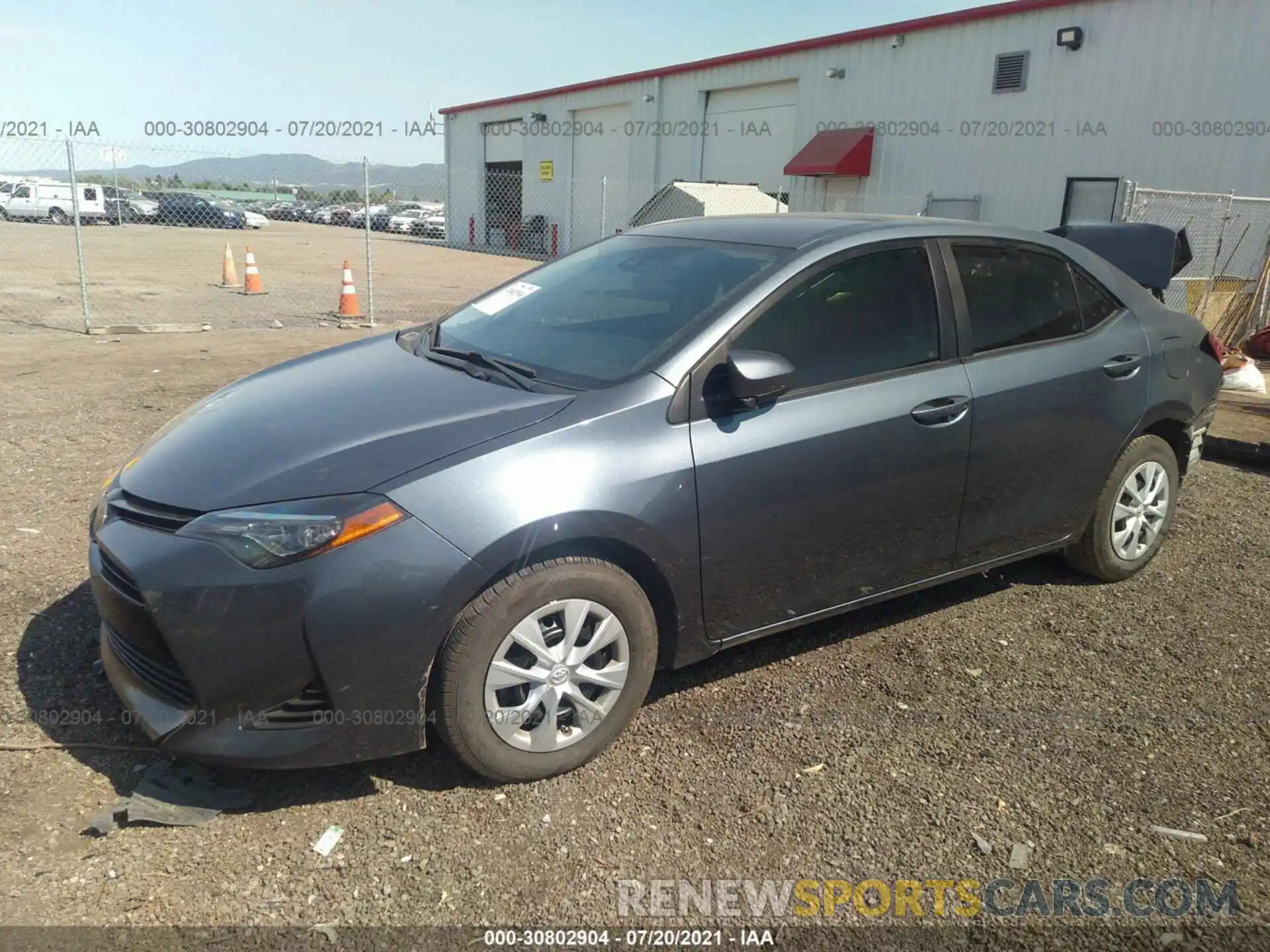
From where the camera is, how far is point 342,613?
2453 millimetres

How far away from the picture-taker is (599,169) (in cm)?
3088

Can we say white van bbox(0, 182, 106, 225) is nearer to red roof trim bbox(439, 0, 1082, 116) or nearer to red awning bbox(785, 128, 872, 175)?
red roof trim bbox(439, 0, 1082, 116)

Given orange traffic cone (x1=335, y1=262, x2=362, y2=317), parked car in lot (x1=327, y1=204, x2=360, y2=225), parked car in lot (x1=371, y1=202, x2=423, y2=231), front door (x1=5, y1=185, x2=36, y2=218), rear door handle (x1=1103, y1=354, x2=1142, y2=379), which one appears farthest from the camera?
parked car in lot (x1=327, y1=204, x2=360, y2=225)

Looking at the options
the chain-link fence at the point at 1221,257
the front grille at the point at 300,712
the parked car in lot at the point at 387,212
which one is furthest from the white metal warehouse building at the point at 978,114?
the parked car in lot at the point at 387,212

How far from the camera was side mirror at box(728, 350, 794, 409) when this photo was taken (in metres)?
2.91

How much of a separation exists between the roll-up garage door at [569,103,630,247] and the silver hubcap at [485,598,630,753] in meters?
26.5

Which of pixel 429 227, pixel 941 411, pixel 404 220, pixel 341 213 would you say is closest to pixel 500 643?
pixel 941 411

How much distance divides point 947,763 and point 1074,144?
16.5 m

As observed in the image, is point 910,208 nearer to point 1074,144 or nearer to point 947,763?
point 1074,144

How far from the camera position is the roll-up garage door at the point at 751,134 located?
899 inches

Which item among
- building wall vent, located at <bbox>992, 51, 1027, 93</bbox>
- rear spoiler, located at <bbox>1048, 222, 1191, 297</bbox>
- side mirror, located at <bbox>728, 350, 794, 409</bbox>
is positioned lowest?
side mirror, located at <bbox>728, 350, 794, 409</bbox>

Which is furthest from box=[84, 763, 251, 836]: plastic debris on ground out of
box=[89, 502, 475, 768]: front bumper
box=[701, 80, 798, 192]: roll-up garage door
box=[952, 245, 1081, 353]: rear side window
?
box=[701, 80, 798, 192]: roll-up garage door


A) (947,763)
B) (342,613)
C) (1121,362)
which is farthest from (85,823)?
(1121,362)

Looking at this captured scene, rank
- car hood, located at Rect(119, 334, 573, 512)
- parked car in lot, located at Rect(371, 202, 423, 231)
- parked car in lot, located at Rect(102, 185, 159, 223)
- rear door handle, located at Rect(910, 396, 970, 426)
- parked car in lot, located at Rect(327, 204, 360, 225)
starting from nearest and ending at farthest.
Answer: car hood, located at Rect(119, 334, 573, 512) < rear door handle, located at Rect(910, 396, 970, 426) < parked car in lot, located at Rect(102, 185, 159, 223) < parked car in lot, located at Rect(371, 202, 423, 231) < parked car in lot, located at Rect(327, 204, 360, 225)
